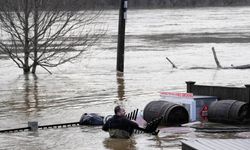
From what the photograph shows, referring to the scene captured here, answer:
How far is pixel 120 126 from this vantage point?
42.6 feet

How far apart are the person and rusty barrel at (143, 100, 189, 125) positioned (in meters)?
1.37

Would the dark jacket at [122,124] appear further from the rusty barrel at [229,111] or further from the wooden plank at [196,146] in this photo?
the wooden plank at [196,146]

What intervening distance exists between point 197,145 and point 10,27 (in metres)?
19.0

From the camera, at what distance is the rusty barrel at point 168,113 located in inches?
564

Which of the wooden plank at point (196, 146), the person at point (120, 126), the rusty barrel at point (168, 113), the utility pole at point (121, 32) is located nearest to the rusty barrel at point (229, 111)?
the rusty barrel at point (168, 113)

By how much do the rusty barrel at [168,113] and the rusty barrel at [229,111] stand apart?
589 millimetres

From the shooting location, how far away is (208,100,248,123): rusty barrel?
46.0ft

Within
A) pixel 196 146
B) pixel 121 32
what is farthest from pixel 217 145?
pixel 121 32

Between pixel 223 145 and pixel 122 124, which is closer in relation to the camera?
pixel 223 145

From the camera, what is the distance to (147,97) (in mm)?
19312

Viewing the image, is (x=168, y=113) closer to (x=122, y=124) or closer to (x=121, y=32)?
(x=122, y=124)

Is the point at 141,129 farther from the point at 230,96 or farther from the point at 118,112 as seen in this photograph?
the point at 230,96

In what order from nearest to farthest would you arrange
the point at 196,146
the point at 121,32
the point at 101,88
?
1. the point at 196,146
2. the point at 101,88
3. the point at 121,32

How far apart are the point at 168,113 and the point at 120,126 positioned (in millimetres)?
1645
